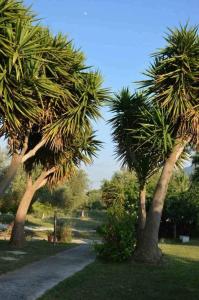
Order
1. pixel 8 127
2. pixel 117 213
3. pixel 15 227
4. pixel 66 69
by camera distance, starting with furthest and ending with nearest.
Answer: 1. pixel 15 227
2. pixel 117 213
3. pixel 66 69
4. pixel 8 127

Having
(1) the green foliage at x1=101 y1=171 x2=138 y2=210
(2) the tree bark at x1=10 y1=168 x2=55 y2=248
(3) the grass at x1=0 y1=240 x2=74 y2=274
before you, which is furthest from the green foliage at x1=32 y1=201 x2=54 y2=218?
(3) the grass at x1=0 y1=240 x2=74 y2=274

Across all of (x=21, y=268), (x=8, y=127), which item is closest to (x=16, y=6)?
(x=8, y=127)

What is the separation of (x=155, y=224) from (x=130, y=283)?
5.04 meters

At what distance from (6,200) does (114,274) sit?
35193 mm

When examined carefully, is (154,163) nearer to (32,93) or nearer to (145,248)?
(145,248)

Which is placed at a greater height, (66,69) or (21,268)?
(66,69)

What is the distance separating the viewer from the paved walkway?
9.49 m

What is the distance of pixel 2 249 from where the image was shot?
60.7ft

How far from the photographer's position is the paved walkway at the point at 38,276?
31.1 ft

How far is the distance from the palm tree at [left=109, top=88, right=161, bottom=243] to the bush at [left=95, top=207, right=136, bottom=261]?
877 mm

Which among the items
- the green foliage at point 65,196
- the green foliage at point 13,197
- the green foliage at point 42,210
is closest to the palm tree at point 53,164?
the green foliage at point 13,197

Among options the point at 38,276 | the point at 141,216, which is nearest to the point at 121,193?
the point at 141,216

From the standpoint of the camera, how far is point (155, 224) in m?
16.4

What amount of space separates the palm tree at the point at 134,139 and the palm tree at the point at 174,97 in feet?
3.44
